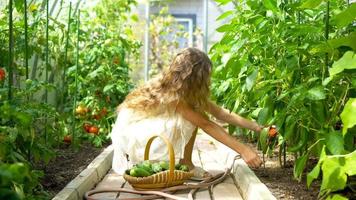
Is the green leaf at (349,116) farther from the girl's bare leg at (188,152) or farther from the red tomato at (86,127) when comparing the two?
the red tomato at (86,127)

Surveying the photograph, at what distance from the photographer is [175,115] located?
10.4 feet

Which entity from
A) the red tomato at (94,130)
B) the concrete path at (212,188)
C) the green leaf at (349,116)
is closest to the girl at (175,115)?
the concrete path at (212,188)

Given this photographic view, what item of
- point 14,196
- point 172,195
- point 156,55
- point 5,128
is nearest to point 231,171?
point 172,195

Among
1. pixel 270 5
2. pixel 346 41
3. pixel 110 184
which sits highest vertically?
pixel 270 5

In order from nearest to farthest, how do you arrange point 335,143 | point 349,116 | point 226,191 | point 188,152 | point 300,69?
point 349,116, point 335,143, point 300,69, point 226,191, point 188,152

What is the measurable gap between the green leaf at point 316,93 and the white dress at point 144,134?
1.19 m

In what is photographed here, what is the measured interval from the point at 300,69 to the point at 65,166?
5.56ft

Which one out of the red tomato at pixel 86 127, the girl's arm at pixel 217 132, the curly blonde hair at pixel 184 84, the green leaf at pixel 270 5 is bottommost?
the red tomato at pixel 86 127

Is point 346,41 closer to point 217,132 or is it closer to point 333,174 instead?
point 333,174

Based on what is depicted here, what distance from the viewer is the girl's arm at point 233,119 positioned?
10.5 feet

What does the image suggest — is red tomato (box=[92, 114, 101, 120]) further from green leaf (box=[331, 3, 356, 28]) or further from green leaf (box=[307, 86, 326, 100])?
green leaf (box=[331, 3, 356, 28])

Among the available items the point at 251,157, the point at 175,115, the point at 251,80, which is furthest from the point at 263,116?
the point at 175,115

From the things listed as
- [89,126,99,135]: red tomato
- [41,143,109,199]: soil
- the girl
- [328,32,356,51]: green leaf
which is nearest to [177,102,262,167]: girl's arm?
the girl

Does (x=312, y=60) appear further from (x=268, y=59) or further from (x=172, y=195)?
(x=172, y=195)
